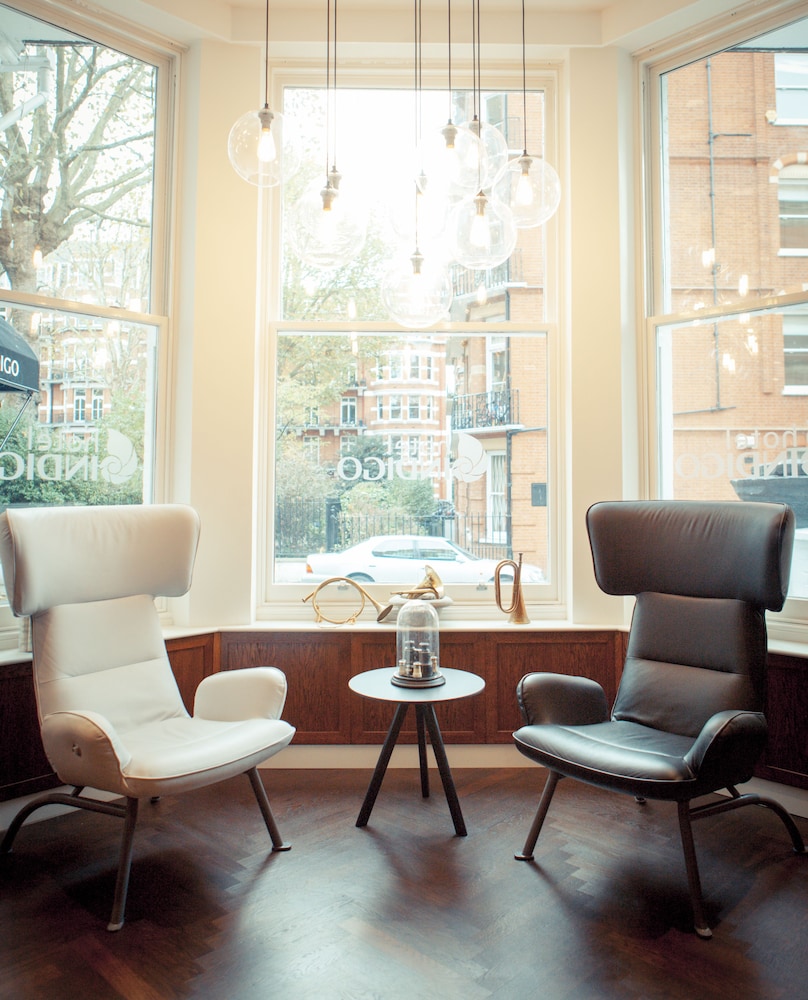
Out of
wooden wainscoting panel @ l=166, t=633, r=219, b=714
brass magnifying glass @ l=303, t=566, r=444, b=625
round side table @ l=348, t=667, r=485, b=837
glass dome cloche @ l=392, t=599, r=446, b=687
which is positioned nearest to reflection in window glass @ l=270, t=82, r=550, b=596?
brass magnifying glass @ l=303, t=566, r=444, b=625

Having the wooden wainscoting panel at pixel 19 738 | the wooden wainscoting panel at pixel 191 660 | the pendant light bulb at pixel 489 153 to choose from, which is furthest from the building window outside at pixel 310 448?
the pendant light bulb at pixel 489 153

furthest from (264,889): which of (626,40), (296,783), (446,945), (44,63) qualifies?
(626,40)

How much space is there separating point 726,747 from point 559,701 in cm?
67

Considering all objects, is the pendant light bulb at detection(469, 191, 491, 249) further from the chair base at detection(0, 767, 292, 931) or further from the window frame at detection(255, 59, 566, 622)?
the chair base at detection(0, 767, 292, 931)

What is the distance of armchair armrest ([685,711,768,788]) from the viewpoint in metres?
2.09

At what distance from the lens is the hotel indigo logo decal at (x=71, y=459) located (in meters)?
3.09

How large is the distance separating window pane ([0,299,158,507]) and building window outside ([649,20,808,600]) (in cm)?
258

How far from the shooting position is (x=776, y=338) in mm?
3227

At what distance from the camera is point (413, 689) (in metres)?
2.71

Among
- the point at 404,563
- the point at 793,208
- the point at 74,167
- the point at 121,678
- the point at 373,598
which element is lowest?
the point at 121,678

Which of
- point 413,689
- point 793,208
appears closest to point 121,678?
point 413,689

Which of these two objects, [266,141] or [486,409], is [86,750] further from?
[486,409]

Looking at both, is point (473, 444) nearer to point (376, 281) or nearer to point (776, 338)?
point (376, 281)

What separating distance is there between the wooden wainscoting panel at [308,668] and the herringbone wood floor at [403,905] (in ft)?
1.26
